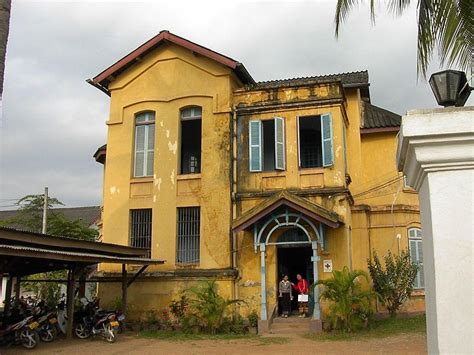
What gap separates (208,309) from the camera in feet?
51.9

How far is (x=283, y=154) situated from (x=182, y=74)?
194 inches

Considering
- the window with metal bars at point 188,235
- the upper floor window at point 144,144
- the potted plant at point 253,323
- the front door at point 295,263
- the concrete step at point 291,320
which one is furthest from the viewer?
the upper floor window at point 144,144

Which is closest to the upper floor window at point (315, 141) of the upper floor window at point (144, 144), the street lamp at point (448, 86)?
the upper floor window at point (144, 144)

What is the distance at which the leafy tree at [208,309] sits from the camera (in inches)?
625

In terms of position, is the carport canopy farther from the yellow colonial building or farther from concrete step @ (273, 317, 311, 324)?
concrete step @ (273, 317, 311, 324)

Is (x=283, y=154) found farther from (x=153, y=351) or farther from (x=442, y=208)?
(x=442, y=208)

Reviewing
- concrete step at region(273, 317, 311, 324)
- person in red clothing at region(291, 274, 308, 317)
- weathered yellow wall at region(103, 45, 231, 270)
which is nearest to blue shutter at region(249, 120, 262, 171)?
weathered yellow wall at region(103, 45, 231, 270)

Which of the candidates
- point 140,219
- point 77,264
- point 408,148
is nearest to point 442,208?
point 408,148

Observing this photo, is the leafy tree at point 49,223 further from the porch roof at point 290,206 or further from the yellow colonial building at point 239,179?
the porch roof at point 290,206

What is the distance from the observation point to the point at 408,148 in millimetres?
2980

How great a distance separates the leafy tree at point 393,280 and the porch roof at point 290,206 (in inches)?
91.9

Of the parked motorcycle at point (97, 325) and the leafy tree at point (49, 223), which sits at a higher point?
the leafy tree at point (49, 223)

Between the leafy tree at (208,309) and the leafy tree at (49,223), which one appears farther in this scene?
the leafy tree at (49,223)

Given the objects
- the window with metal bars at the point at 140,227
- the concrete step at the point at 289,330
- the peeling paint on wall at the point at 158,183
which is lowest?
the concrete step at the point at 289,330
